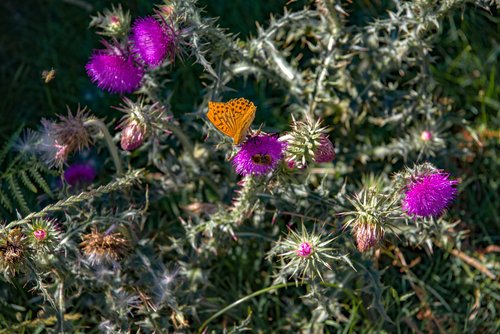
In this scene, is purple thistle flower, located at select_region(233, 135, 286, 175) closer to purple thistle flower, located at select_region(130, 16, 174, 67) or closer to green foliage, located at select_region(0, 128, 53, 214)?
purple thistle flower, located at select_region(130, 16, 174, 67)

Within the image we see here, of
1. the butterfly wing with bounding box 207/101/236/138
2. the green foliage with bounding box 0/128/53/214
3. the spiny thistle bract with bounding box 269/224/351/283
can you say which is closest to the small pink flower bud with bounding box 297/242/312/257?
the spiny thistle bract with bounding box 269/224/351/283

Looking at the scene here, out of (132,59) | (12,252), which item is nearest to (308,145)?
(132,59)

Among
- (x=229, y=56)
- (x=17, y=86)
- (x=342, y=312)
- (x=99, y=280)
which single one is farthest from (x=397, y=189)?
(x=17, y=86)

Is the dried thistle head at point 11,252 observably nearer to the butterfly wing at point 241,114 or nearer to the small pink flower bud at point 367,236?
the butterfly wing at point 241,114

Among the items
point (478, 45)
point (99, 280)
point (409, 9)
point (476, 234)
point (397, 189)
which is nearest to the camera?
point (397, 189)

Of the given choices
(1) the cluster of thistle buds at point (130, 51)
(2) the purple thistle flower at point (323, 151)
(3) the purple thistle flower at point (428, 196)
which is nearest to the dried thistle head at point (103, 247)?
(1) the cluster of thistle buds at point (130, 51)

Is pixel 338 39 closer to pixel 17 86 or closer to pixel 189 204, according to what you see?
pixel 189 204

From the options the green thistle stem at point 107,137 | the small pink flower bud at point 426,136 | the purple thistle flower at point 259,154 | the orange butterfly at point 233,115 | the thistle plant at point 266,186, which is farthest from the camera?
the small pink flower bud at point 426,136
